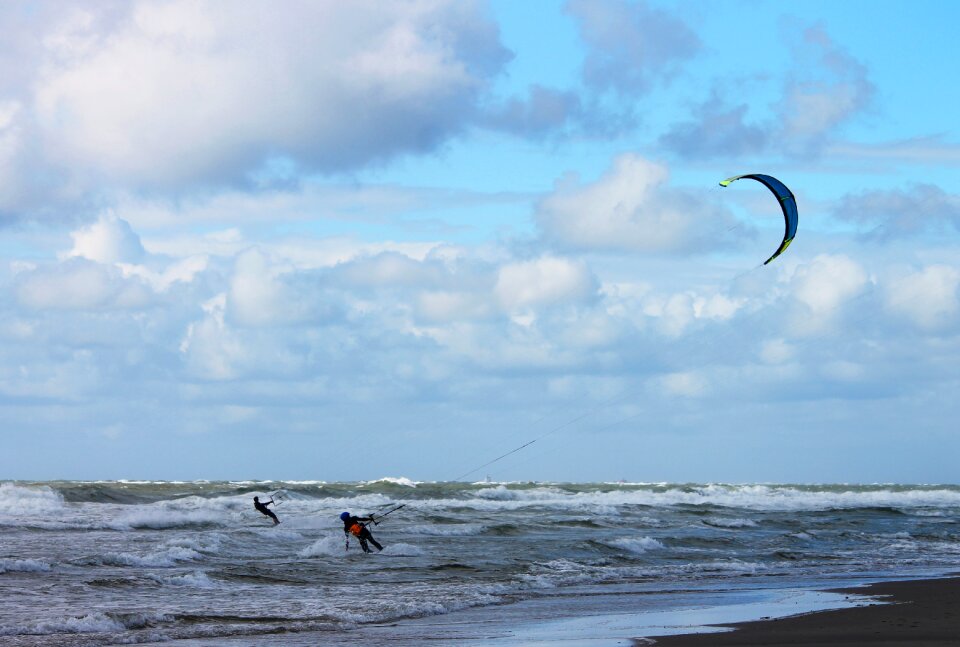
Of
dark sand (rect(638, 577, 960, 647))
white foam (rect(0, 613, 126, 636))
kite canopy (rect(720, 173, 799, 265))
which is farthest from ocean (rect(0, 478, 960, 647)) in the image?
kite canopy (rect(720, 173, 799, 265))

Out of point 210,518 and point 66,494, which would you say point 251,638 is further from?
point 66,494

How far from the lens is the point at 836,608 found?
14.1m

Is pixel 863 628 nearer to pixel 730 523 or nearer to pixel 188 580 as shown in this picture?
pixel 188 580

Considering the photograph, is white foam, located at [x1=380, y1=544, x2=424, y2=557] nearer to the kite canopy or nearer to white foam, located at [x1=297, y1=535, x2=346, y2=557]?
white foam, located at [x1=297, y1=535, x2=346, y2=557]

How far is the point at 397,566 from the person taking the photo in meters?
20.4

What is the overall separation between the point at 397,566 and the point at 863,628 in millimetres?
10245

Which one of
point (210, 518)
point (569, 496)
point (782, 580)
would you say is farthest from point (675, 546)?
point (569, 496)

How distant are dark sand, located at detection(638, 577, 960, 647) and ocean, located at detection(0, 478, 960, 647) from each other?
4.28 feet

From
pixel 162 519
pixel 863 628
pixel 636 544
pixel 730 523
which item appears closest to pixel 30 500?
pixel 162 519

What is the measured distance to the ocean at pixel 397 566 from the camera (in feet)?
43.6

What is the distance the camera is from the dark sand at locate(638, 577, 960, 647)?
11156 mm

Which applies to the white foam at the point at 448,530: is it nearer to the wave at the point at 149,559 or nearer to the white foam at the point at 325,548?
the white foam at the point at 325,548

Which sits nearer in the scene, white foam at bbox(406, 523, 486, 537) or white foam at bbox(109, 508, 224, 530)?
white foam at bbox(406, 523, 486, 537)

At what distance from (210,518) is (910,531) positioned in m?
20.5
